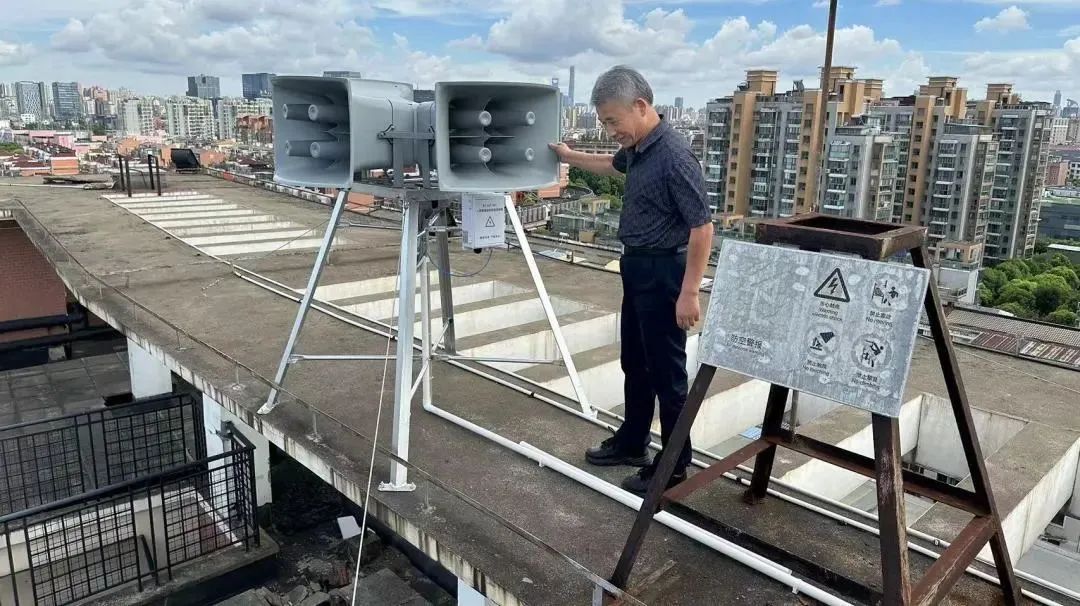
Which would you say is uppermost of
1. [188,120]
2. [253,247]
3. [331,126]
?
[188,120]

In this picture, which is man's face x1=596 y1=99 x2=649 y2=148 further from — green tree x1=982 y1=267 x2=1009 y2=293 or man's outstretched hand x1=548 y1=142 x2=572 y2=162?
green tree x1=982 y1=267 x2=1009 y2=293

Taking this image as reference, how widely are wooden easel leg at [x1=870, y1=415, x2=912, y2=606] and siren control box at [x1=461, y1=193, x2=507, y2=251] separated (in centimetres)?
256

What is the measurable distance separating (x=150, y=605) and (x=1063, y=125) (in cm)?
17299

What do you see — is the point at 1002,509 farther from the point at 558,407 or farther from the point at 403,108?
the point at 403,108

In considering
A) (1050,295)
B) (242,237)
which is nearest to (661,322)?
(242,237)

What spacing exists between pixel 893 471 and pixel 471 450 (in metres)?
2.61

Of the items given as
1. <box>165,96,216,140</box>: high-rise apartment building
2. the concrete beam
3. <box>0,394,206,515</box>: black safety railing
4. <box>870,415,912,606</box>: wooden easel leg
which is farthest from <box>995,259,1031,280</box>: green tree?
<box>165,96,216,140</box>: high-rise apartment building

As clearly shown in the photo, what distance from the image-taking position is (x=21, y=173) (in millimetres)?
27016

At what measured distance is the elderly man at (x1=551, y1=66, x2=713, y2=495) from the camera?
3398mm

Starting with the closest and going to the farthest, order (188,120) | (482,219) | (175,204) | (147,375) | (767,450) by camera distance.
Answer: (767,450) < (482,219) < (147,375) < (175,204) < (188,120)

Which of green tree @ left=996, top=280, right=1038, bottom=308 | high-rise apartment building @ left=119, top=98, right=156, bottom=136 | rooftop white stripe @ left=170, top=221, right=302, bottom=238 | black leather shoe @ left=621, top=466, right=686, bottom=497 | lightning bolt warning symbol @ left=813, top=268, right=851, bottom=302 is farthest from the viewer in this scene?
high-rise apartment building @ left=119, top=98, right=156, bottom=136

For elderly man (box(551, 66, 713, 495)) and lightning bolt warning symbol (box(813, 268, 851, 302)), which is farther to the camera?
elderly man (box(551, 66, 713, 495))

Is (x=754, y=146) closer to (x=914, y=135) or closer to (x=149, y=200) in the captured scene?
(x=914, y=135)

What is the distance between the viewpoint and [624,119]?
3555 mm
